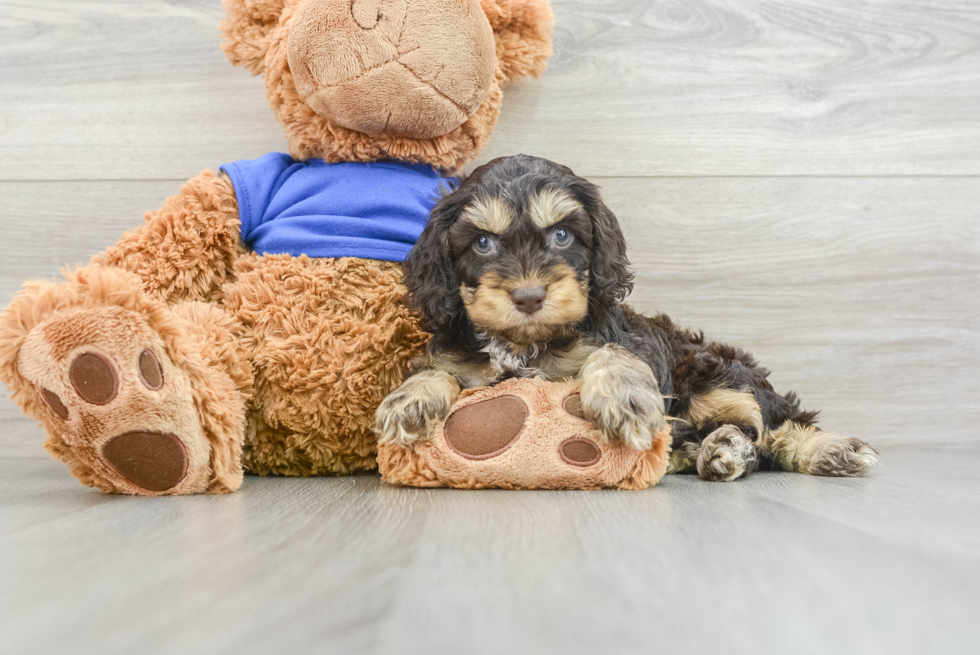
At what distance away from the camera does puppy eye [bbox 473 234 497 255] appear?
1.65m

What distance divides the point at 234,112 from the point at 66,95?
579 millimetres

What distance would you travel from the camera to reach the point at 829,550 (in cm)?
106

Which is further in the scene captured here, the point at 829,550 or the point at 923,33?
the point at 923,33

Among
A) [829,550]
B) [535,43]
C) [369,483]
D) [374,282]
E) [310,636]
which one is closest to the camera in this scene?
[310,636]

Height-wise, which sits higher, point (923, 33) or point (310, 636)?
point (923, 33)

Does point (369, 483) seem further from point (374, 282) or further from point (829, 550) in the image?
point (829, 550)

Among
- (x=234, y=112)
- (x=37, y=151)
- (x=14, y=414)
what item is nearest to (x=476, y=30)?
(x=234, y=112)

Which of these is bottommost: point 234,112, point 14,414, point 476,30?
point 14,414

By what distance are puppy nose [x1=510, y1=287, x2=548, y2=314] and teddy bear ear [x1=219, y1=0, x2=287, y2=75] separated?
1101 millimetres

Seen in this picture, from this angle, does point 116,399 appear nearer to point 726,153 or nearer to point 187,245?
point 187,245

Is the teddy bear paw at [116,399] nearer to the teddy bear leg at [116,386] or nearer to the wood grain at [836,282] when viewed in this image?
the teddy bear leg at [116,386]

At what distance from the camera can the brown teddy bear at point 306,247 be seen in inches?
61.4

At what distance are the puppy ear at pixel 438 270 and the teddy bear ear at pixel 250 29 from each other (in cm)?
78

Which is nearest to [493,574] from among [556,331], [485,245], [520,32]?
[556,331]
